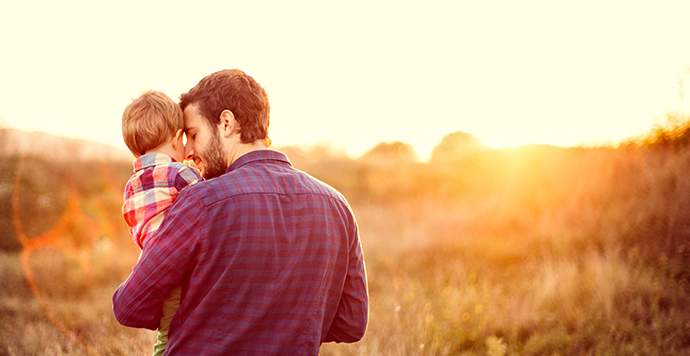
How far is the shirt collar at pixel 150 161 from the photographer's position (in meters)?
1.88

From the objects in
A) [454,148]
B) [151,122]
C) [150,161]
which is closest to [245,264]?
[150,161]

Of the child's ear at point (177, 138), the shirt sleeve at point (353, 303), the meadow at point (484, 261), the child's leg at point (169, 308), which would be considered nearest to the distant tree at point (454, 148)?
the meadow at point (484, 261)

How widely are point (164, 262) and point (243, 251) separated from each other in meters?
0.28

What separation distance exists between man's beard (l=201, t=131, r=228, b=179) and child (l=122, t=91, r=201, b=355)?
0.31 feet

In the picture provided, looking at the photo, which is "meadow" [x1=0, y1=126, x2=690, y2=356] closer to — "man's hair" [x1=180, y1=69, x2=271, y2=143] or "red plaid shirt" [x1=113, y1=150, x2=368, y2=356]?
"red plaid shirt" [x1=113, y1=150, x2=368, y2=356]

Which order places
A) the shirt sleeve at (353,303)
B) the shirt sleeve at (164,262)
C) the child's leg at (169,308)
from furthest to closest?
the shirt sleeve at (353,303) → the child's leg at (169,308) → the shirt sleeve at (164,262)

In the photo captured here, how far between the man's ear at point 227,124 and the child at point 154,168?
0.26 meters

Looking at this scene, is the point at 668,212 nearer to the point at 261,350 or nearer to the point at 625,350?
the point at 625,350

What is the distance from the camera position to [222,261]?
4.69 feet

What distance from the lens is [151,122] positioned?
191cm

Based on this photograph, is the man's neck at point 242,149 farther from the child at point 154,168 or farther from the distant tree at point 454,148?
the distant tree at point 454,148

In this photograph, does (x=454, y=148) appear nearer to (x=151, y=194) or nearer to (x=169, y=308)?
(x=151, y=194)

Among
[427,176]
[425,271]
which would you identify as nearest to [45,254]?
[425,271]

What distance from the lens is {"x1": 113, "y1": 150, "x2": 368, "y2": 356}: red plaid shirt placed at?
4.57 ft
